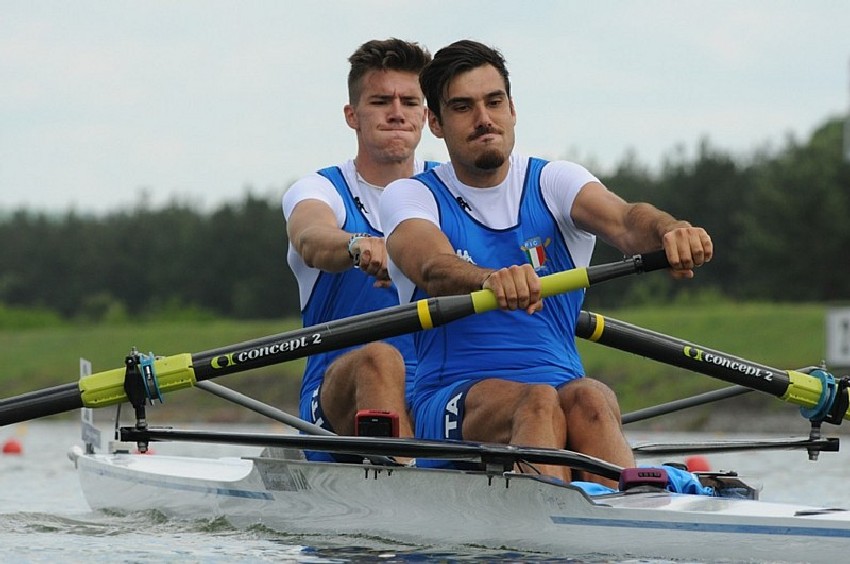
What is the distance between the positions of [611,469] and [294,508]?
168 cm

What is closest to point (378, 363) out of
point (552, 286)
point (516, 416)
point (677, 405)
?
point (516, 416)

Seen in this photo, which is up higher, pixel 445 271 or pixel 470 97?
pixel 470 97

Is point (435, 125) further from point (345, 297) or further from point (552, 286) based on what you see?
point (345, 297)

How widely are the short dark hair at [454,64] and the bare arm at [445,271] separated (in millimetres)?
572

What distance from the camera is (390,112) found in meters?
7.52

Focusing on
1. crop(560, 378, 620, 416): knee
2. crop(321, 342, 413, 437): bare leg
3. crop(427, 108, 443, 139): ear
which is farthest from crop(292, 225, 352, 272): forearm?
crop(560, 378, 620, 416): knee

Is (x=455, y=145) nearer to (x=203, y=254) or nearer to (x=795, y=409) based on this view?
(x=795, y=409)

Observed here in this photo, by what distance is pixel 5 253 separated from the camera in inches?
2926

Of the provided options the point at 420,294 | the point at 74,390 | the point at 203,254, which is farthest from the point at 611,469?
the point at 203,254

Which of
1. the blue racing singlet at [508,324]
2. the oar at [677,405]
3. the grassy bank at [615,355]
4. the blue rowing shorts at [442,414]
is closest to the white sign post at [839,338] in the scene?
the oar at [677,405]

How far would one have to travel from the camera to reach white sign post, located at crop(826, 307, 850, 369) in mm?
12672

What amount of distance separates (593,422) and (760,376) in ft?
3.08

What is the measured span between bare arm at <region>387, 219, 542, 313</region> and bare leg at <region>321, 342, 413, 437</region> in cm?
73

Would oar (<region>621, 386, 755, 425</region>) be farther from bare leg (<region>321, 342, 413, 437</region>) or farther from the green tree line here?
the green tree line
